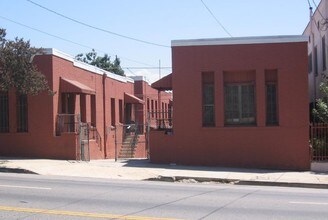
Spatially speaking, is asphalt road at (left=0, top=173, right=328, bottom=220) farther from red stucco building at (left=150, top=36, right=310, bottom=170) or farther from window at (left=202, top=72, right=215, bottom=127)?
window at (left=202, top=72, right=215, bottom=127)

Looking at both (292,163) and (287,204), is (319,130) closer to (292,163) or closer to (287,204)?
(292,163)

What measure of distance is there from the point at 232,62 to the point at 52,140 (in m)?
8.66

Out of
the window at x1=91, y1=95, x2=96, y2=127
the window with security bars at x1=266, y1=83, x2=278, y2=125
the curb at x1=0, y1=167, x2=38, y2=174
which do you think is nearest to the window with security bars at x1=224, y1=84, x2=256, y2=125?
the window with security bars at x1=266, y1=83, x2=278, y2=125

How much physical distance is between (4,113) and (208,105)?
9.51 m

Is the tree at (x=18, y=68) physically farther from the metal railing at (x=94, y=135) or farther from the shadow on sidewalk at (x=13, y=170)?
the metal railing at (x=94, y=135)

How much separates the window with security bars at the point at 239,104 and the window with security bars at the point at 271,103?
1.91 ft

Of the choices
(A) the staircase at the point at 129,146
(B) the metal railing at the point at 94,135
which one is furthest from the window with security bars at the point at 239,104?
(A) the staircase at the point at 129,146

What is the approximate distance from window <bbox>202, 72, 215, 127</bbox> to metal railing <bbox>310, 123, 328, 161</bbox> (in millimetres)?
4132

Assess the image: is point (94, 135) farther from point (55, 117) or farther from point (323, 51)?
point (323, 51)

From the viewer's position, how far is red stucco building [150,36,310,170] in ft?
67.3

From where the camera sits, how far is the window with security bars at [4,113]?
2327cm

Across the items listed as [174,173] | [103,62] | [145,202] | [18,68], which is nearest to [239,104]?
[174,173]

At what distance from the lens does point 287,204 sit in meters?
11.0

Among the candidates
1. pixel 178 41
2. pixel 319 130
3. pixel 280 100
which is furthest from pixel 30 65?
pixel 319 130
